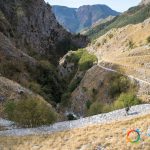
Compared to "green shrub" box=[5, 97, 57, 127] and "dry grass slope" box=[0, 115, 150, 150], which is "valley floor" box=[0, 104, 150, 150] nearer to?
"dry grass slope" box=[0, 115, 150, 150]

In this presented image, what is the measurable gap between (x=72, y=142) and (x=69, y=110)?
68144mm

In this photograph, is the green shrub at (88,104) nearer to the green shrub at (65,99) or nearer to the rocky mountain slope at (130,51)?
the rocky mountain slope at (130,51)

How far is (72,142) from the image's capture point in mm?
35875

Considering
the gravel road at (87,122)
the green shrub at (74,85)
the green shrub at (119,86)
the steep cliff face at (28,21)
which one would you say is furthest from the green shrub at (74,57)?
the gravel road at (87,122)

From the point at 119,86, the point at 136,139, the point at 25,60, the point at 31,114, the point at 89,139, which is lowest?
the point at 119,86

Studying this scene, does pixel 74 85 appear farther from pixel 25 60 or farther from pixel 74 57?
pixel 74 57

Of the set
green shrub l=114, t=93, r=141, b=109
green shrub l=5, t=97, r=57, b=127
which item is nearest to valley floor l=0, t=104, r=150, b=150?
green shrub l=5, t=97, r=57, b=127

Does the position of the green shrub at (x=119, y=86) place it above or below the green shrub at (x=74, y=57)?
below

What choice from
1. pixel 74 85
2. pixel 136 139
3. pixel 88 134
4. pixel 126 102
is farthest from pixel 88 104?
pixel 136 139

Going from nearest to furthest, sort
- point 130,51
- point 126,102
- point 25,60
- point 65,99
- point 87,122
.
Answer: point 87,122 → point 126,102 → point 25,60 → point 65,99 → point 130,51

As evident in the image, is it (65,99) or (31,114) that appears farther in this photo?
(65,99)

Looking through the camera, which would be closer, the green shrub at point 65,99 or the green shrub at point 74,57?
the green shrub at point 65,99

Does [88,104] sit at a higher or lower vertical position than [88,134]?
lower

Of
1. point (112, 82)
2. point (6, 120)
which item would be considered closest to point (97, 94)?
point (112, 82)
